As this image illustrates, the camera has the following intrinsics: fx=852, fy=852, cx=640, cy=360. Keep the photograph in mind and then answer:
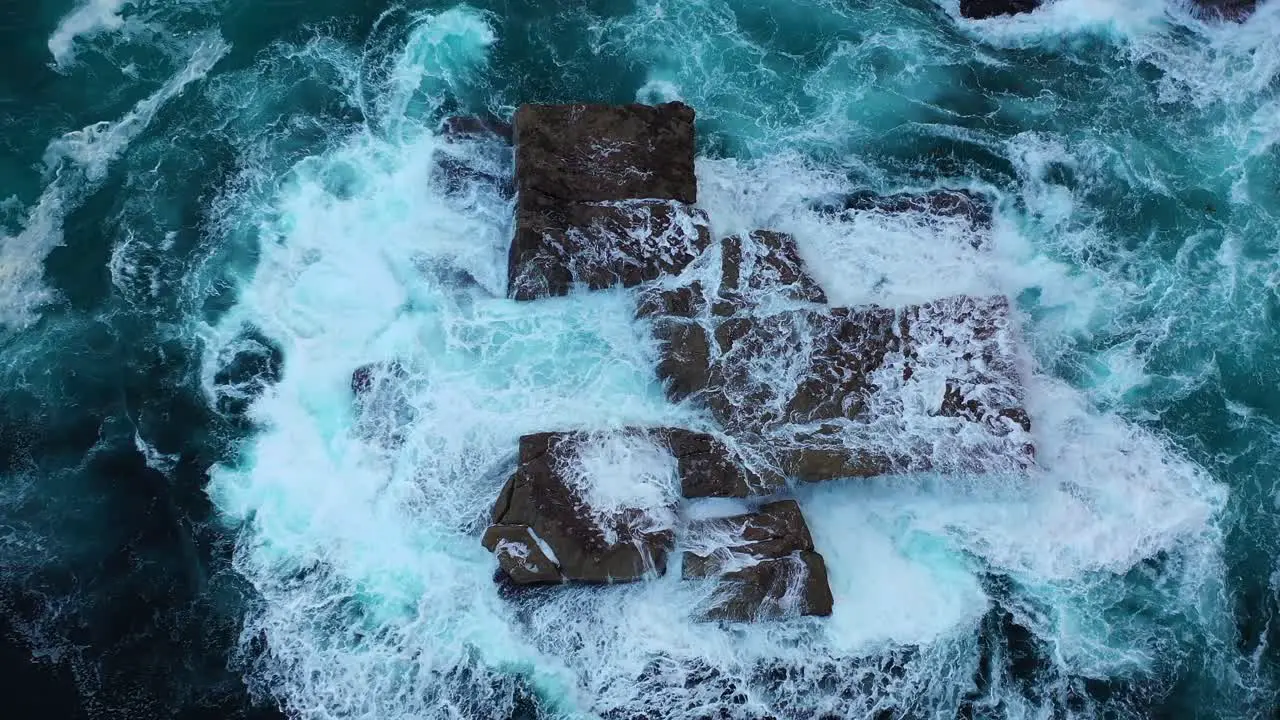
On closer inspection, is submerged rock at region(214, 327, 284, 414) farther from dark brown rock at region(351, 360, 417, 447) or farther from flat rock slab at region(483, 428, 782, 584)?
flat rock slab at region(483, 428, 782, 584)

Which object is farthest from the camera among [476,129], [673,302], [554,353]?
[476,129]

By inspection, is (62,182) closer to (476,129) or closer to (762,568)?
(476,129)

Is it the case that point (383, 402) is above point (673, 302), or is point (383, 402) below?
below

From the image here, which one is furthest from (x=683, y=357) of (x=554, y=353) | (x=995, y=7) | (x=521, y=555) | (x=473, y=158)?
(x=995, y=7)

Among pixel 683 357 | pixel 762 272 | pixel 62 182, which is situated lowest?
pixel 683 357

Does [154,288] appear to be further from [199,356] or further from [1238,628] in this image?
[1238,628]

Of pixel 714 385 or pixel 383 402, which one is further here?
pixel 383 402

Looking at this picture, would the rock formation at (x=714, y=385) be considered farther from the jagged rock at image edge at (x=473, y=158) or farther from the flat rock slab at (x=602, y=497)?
the jagged rock at image edge at (x=473, y=158)

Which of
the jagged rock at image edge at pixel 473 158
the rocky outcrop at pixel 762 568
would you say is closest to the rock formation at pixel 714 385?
the rocky outcrop at pixel 762 568
